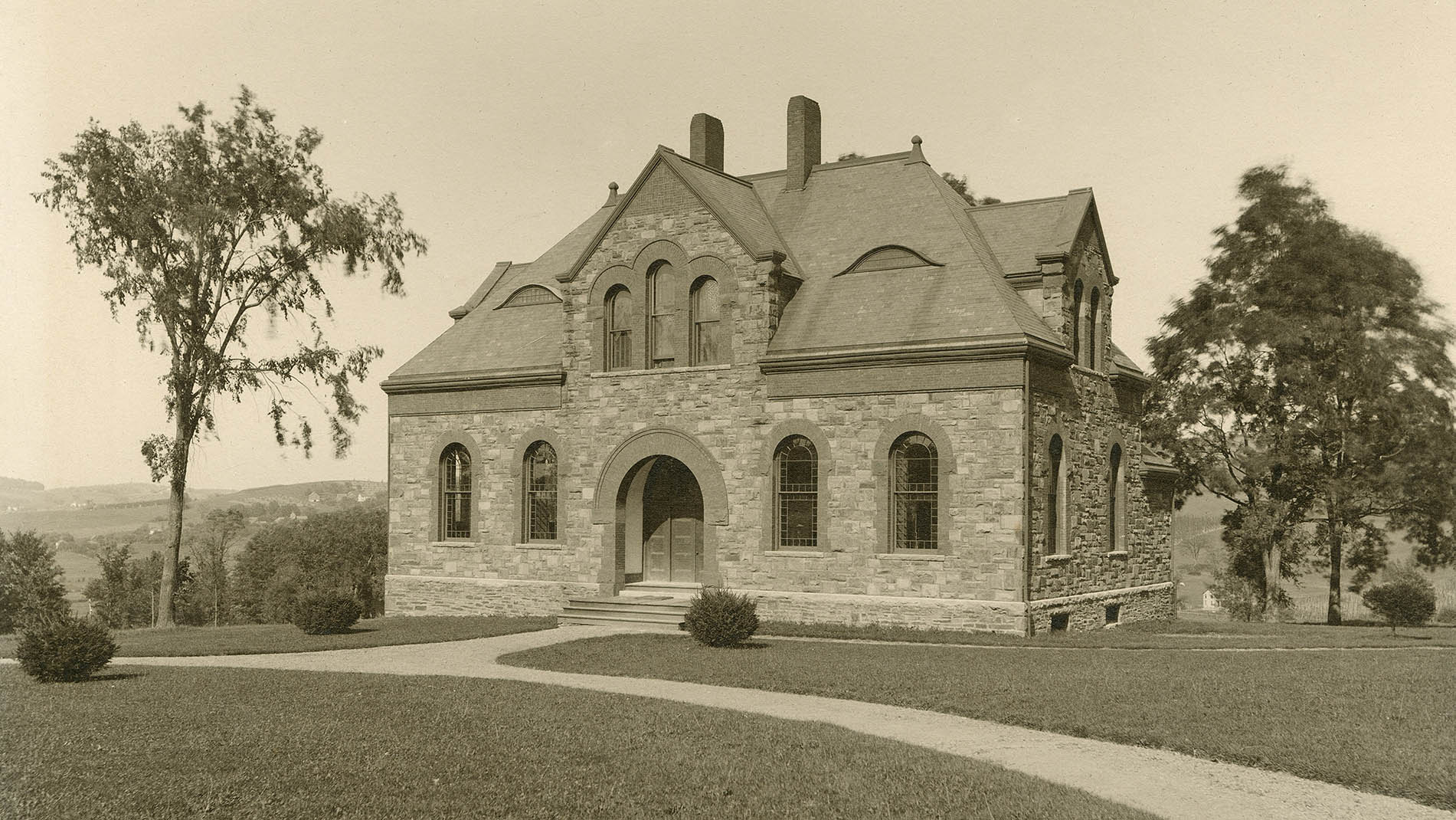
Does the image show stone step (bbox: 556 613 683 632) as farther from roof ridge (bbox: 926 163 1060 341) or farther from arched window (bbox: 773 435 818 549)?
roof ridge (bbox: 926 163 1060 341)

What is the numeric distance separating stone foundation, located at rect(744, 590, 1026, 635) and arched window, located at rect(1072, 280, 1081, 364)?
20.8 feet

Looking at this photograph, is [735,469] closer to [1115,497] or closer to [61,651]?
[1115,497]

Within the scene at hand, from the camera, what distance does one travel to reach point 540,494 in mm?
28344

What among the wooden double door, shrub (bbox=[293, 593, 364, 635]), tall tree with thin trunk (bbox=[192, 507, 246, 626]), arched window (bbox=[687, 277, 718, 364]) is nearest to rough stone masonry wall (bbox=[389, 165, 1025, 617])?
arched window (bbox=[687, 277, 718, 364])

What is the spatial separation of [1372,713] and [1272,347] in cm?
2033

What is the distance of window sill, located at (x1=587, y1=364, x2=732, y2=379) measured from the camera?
25453 millimetres

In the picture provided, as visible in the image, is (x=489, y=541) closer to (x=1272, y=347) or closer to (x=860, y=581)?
(x=860, y=581)

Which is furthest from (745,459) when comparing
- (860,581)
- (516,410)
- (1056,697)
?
(1056,697)

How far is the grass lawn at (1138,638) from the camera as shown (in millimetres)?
21281

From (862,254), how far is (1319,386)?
14.0 meters

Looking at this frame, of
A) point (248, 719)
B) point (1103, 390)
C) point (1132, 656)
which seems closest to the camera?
point (248, 719)

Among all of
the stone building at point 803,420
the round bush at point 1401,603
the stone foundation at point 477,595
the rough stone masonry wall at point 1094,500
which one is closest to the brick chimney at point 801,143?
the stone building at point 803,420

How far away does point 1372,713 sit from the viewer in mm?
13516

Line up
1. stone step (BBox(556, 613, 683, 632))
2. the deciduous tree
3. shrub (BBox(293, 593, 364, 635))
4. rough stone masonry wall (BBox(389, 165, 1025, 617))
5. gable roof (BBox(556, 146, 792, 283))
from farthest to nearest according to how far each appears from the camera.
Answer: the deciduous tree → gable roof (BBox(556, 146, 792, 283)) → stone step (BBox(556, 613, 683, 632)) → shrub (BBox(293, 593, 364, 635)) → rough stone masonry wall (BBox(389, 165, 1025, 617))
